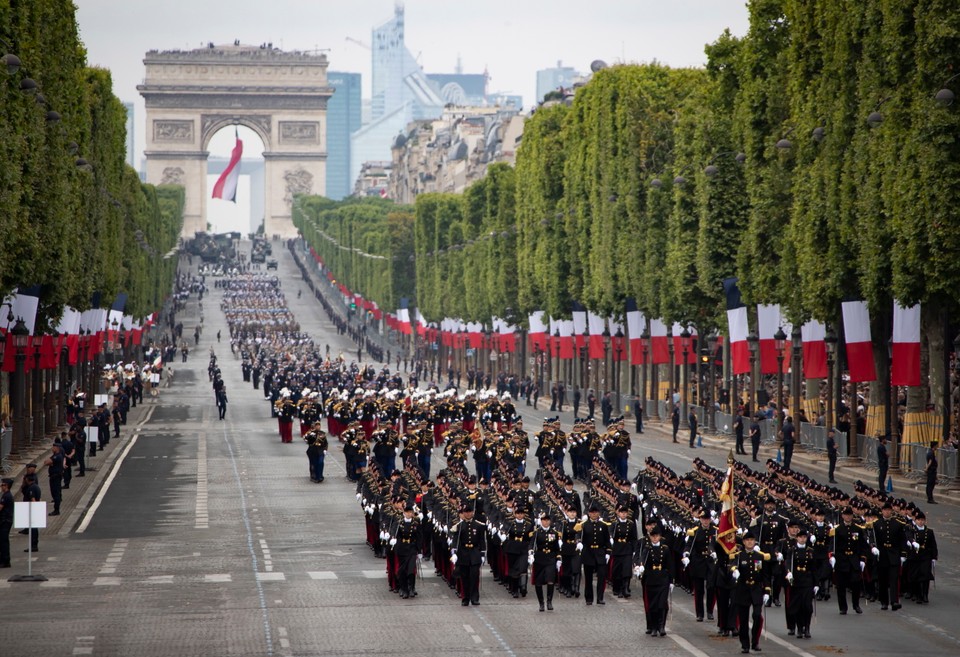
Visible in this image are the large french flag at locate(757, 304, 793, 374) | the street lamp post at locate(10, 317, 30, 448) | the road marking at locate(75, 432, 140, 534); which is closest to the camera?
the road marking at locate(75, 432, 140, 534)

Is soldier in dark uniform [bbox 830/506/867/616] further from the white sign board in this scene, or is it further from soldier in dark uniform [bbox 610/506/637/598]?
the white sign board

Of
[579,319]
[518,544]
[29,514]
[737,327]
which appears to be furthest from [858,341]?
[579,319]

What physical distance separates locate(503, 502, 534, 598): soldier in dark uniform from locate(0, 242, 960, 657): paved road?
0.47m

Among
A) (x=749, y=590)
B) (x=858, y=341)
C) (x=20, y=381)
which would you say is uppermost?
(x=858, y=341)

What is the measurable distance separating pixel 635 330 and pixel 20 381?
3136 cm

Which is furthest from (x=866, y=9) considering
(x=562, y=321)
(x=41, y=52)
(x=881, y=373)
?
(x=562, y=321)

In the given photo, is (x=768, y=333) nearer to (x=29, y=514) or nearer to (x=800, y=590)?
(x=29, y=514)

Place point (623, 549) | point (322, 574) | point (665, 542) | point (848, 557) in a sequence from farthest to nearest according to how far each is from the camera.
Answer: point (322, 574) → point (623, 549) → point (848, 557) → point (665, 542)

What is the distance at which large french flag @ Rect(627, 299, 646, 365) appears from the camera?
Answer: 3194 inches

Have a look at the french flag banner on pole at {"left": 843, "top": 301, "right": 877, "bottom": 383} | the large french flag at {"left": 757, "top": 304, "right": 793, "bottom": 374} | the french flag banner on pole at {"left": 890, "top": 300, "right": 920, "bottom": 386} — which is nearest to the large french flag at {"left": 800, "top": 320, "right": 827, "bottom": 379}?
the french flag banner on pole at {"left": 843, "top": 301, "right": 877, "bottom": 383}

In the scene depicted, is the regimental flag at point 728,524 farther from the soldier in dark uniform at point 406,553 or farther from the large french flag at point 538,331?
the large french flag at point 538,331

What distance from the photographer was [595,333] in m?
90.1

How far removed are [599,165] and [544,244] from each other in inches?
437

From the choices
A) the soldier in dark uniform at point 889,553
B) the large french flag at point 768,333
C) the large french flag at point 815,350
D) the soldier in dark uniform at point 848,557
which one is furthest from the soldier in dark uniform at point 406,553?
the large french flag at point 768,333
